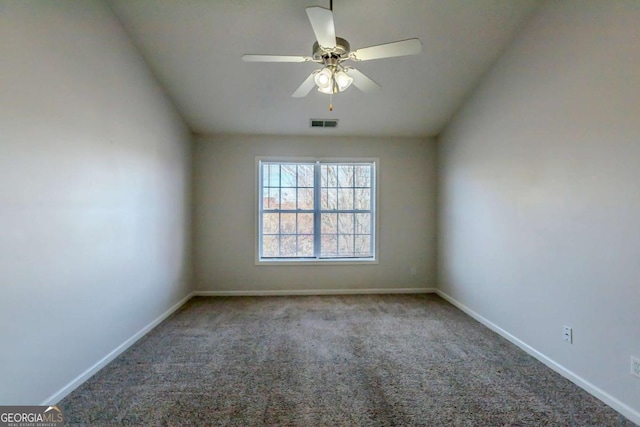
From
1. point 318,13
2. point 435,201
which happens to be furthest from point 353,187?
point 318,13

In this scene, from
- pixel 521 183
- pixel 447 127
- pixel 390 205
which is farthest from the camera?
pixel 390 205

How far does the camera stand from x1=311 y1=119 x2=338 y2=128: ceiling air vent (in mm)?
4090

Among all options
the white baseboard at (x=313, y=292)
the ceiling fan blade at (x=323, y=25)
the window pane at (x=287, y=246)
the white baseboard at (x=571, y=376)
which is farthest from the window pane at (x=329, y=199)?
the ceiling fan blade at (x=323, y=25)

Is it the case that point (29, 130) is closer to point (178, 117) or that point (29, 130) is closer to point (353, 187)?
point (178, 117)

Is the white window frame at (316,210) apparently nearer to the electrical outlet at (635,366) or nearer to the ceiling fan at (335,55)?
the ceiling fan at (335,55)

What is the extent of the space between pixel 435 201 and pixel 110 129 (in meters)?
4.16

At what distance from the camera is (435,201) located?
4.56 metres

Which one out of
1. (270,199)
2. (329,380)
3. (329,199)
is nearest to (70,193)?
(329,380)

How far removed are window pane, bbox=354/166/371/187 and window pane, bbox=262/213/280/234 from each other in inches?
53.9

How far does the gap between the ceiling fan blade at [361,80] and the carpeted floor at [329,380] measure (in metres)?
2.28

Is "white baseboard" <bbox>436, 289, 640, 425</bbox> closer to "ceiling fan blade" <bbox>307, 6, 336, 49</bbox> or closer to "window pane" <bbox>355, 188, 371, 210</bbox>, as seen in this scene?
"window pane" <bbox>355, 188, 371, 210</bbox>

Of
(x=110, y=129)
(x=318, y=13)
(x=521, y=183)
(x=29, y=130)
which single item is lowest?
(x=521, y=183)

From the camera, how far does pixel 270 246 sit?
4543 millimetres

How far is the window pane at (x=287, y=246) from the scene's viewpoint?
15.0 ft
